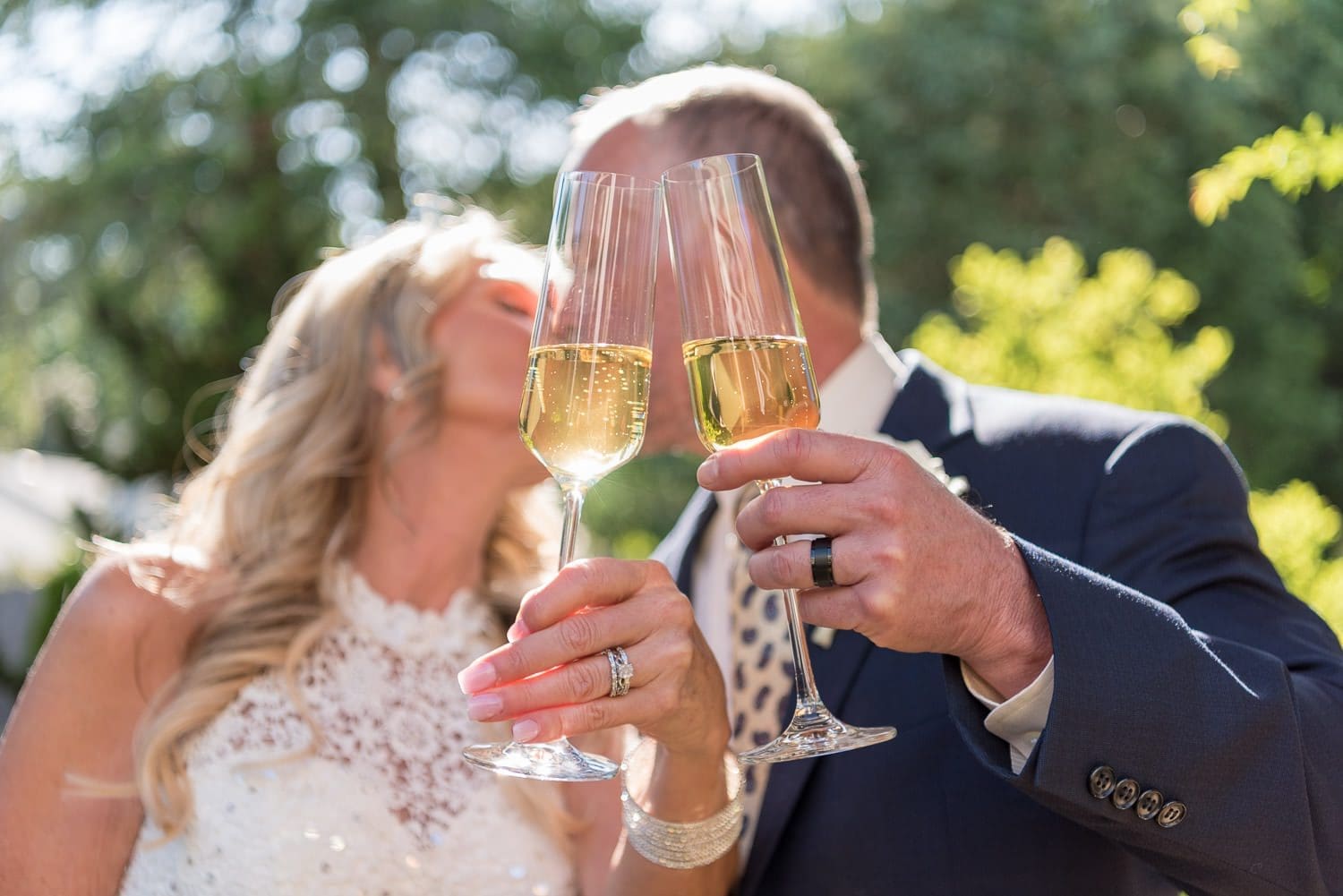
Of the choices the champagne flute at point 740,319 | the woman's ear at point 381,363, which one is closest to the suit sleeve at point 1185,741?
the champagne flute at point 740,319

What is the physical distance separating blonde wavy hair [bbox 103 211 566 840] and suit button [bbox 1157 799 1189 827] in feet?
5.27

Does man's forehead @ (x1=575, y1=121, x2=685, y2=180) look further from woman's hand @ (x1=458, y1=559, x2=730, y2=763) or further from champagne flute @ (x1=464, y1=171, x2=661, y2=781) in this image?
woman's hand @ (x1=458, y1=559, x2=730, y2=763)

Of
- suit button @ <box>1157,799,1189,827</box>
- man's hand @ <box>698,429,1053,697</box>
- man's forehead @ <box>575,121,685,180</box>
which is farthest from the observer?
man's forehead @ <box>575,121,685,180</box>

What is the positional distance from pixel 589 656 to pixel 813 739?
37 cm

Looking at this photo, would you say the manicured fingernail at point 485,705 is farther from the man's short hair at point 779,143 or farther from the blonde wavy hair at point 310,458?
the man's short hair at point 779,143

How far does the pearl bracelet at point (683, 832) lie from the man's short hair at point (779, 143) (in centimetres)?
140

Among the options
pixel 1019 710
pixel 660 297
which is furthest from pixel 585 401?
pixel 660 297

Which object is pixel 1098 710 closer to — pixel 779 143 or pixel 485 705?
pixel 485 705

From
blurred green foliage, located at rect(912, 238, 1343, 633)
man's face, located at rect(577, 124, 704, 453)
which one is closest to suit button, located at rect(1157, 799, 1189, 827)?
man's face, located at rect(577, 124, 704, 453)

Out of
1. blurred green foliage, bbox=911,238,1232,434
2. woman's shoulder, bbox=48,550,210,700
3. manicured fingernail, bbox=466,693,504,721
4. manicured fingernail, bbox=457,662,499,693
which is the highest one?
manicured fingernail, bbox=457,662,499,693

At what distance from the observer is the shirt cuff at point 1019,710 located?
74.4 inches

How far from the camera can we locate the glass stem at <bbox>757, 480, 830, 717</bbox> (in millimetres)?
1880

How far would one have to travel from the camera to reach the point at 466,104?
53.6ft

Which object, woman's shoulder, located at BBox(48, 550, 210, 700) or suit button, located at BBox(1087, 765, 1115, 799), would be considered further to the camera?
woman's shoulder, located at BBox(48, 550, 210, 700)
